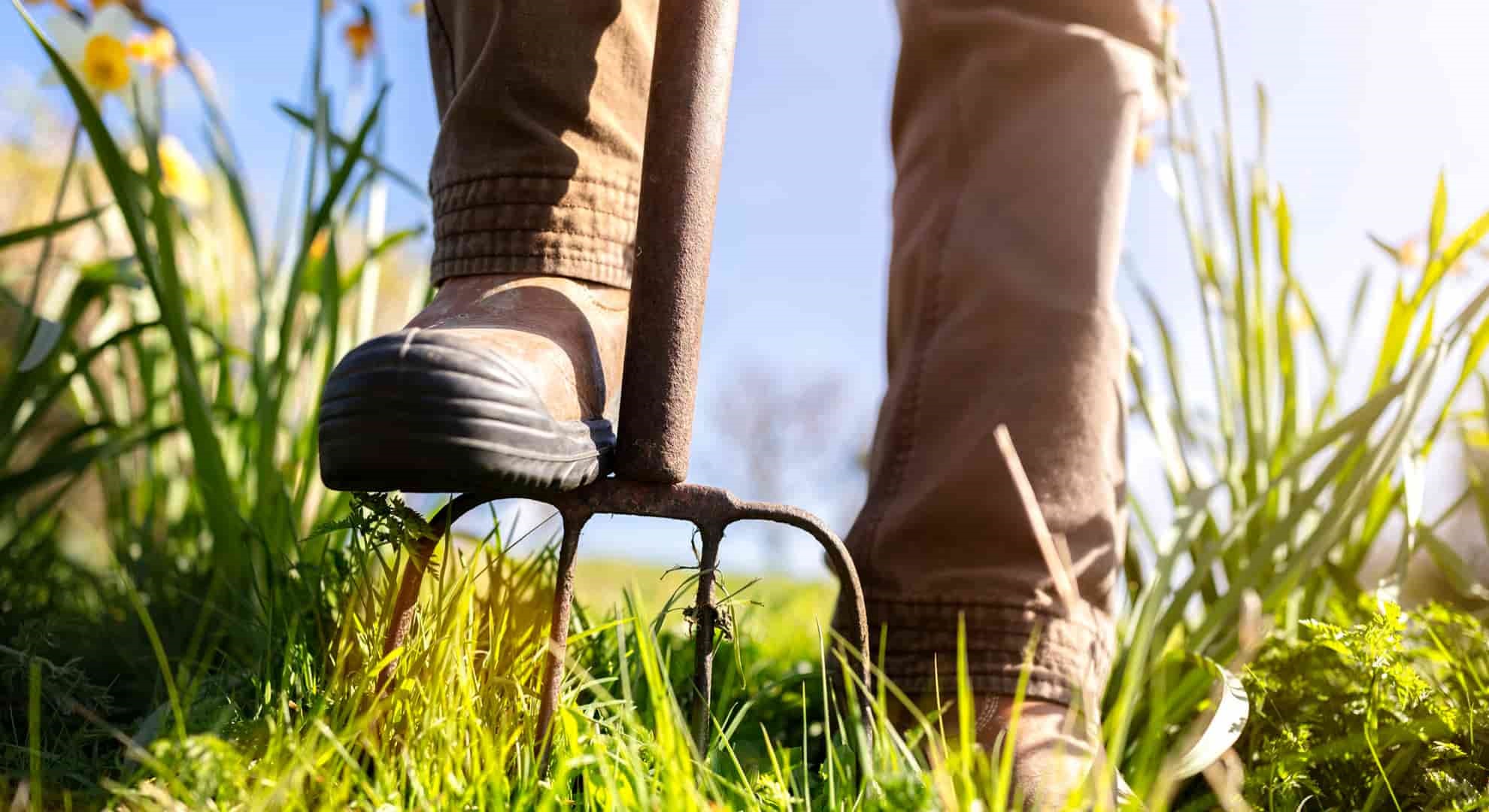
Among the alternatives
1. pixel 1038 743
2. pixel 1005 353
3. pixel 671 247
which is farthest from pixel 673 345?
pixel 1038 743

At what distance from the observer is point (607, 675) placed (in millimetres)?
1046

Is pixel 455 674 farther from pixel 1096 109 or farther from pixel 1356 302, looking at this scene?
pixel 1356 302

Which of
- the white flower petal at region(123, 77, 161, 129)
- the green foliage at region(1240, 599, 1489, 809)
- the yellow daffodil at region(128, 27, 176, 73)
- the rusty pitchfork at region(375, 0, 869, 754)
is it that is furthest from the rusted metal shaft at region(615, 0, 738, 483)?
the yellow daffodil at region(128, 27, 176, 73)

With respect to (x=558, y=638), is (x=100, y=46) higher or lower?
higher

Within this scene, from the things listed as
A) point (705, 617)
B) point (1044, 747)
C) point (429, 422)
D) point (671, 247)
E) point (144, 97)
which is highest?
point (144, 97)

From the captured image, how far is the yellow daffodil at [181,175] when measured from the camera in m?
1.79

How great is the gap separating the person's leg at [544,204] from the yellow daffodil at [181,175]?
1.00 metres

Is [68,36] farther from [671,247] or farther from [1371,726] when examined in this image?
[1371,726]

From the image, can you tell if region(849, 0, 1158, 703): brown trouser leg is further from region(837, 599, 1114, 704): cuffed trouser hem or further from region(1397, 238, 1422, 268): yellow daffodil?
region(1397, 238, 1422, 268): yellow daffodil

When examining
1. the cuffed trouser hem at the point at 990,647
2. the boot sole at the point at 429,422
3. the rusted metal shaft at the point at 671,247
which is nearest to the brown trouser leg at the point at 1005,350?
the cuffed trouser hem at the point at 990,647

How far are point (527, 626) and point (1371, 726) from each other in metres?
0.76

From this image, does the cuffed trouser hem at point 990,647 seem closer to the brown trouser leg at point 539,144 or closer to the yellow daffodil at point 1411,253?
the brown trouser leg at point 539,144

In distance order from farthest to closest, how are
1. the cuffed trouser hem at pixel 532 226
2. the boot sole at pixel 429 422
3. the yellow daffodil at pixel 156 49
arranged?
the yellow daffodil at pixel 156 49
the cuffed trouser hem at pixel 532 226
the boot sole at pixel 429 422

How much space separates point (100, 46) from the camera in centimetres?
150
